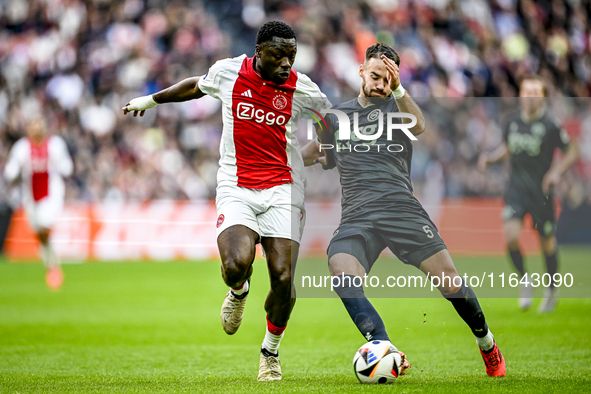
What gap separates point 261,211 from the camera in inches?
218

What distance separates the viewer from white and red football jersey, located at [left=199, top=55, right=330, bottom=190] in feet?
18.2

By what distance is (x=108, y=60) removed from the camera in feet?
69.8

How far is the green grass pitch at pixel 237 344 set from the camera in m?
5.15

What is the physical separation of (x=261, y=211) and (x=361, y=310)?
1.08m

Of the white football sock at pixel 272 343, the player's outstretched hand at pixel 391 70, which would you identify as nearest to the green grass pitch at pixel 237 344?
the white football sock at pixel 272 343

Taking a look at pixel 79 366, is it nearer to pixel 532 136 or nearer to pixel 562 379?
pixel 562 379

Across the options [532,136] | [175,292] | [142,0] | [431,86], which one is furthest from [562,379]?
[142,0]

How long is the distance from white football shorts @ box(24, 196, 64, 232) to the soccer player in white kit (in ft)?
27.7

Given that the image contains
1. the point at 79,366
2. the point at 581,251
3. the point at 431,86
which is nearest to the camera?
the point at 79,366

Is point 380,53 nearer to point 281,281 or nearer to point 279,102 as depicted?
point 279,102

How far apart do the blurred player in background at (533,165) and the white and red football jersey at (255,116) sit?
4.15 m

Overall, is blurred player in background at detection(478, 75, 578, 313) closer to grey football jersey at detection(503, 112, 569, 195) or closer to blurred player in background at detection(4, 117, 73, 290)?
grey football jersey at detection(503, 112, 569, 195)

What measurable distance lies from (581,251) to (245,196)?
338cm

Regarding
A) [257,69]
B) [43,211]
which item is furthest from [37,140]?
[257,69]
